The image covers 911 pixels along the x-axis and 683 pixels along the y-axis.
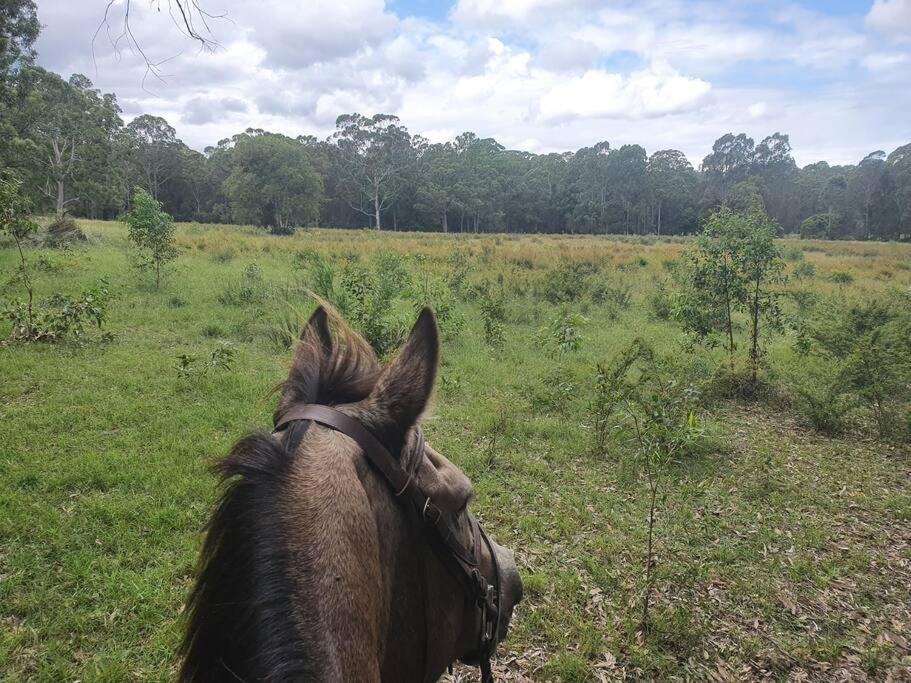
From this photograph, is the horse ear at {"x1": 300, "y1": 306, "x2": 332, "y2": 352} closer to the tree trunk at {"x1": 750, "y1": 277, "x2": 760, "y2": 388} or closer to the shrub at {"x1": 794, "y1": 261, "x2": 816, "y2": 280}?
the tree trunk at {"x1": 750, "y1": 277, "x2": 760, "y2": 388}

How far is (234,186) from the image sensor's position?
4084 centimetres

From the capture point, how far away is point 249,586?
2.83ft

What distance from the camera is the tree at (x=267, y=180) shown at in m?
41.4

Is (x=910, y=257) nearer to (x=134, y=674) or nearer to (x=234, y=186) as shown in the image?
(x=134, y=674)

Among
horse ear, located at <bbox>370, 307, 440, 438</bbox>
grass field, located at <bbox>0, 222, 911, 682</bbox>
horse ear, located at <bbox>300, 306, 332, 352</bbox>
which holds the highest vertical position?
horse ear, located at <bbox>300, 306, 332, 352</bbox>

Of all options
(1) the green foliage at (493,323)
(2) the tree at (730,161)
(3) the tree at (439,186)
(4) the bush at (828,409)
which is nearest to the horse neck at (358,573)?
(4) the bush at (828,409)

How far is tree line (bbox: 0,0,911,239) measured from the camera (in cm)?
4300

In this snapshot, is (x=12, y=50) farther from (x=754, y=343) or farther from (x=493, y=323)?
(x=754, y=343)

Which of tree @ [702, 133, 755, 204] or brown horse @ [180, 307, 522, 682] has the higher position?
tree @ [702, 133, 755, 204]

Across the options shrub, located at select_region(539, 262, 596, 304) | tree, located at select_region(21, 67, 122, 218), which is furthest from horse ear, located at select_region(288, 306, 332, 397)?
tree, located at select_region(21, 67, 122, 218)

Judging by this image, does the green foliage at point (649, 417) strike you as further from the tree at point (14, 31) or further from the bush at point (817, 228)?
the bush at point (817, 228)

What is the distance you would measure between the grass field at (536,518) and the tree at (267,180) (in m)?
35.1

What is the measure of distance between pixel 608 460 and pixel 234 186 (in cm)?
4184

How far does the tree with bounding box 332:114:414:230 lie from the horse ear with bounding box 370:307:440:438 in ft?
203
